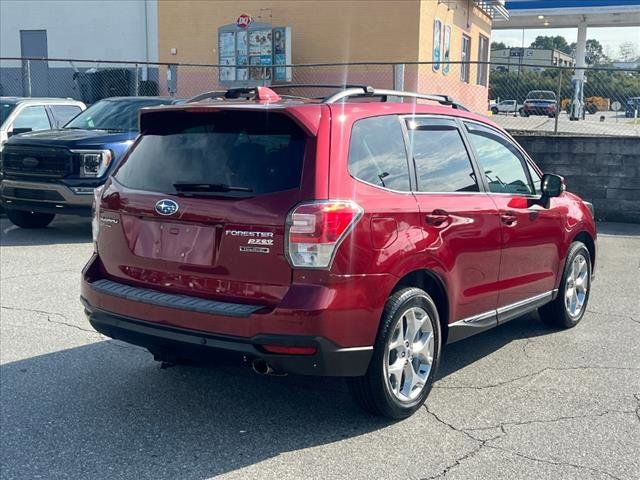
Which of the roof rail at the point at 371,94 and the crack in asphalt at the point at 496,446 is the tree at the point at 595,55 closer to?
the roof rail at the point at 371,94

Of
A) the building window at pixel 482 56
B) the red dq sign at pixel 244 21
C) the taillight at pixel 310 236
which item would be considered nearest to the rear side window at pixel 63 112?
the taillight at pixel 310 236

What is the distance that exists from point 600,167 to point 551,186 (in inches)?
281

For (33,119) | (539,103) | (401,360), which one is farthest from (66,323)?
(539,103)

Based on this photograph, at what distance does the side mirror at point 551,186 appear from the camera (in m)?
5.62

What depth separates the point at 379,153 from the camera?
167 inches

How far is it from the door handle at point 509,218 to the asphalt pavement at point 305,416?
3.37 feet

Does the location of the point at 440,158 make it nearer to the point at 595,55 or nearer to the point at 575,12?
the point at 575,12

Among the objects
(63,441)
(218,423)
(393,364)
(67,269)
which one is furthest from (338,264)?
(67,269)

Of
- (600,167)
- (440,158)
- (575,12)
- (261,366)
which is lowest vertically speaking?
(261,366)

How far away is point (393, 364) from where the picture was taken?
4.24m

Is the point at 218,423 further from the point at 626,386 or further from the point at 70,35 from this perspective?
the point at 70,35

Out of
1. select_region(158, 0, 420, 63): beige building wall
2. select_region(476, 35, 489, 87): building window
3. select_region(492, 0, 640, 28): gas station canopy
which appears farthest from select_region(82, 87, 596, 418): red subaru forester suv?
select_region(492, 0, 640, 28): gas station canopy

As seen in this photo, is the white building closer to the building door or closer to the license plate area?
the building door

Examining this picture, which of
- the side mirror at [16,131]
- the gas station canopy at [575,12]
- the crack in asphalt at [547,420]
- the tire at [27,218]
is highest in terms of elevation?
the gas station canopy at [575,12]
